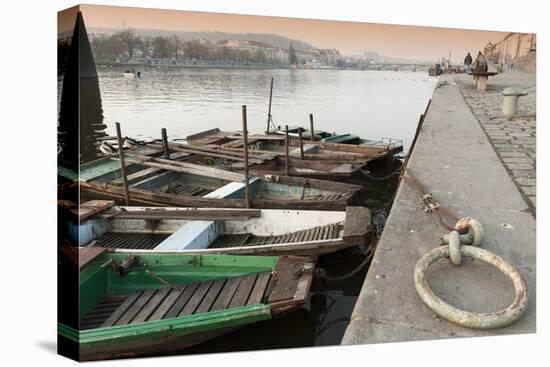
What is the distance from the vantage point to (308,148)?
10.7m

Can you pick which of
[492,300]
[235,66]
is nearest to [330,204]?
[235,66]

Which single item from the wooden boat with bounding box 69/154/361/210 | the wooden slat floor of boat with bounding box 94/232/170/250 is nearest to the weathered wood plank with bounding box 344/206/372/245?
the wooden boat with bounding box 69/154/361/210

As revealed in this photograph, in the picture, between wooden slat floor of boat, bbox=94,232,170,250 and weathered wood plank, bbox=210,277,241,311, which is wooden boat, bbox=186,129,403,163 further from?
weathered wood plank, bbox=210,277,241,311

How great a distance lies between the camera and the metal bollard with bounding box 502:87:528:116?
7360mm

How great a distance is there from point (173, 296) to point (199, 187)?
4.13 metres

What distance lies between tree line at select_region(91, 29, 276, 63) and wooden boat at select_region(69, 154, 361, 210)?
2.04 m

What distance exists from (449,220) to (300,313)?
215cm

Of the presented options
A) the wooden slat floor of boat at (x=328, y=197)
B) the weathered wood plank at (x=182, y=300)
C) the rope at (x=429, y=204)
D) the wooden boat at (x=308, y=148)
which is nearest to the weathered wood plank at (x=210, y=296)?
the weathered wood plank at (x=182, y=300)

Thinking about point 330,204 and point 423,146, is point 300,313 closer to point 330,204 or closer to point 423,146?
point 330,204

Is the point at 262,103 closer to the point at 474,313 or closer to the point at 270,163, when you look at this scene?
the point at 270,163

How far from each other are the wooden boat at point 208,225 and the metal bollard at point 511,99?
3.82 meters

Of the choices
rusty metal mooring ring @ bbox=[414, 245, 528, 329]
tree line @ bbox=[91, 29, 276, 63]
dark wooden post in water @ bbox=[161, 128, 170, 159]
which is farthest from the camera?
dark wooden post in water @ bbox=[161, 128, 170, 159]

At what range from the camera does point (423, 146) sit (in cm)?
607

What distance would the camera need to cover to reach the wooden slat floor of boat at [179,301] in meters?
4.05
